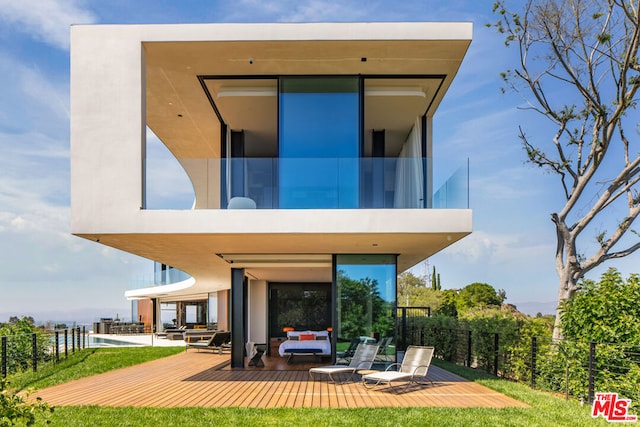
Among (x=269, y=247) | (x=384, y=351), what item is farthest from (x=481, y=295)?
(x=269, y=247)

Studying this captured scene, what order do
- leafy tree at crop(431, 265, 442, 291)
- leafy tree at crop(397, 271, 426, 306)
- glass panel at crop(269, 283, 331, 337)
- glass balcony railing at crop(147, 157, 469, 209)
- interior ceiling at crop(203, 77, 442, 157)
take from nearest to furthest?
glass balcony railing at crop(147, 157, 469, 209)
interior ceiling at crop(203, 77, 442, 157)
glass panel at crop(269, 283, 331, 337)
leafy tree at crop(397, 271, 426, 306)
leafy tree at crop(431, 265, 442, 291)

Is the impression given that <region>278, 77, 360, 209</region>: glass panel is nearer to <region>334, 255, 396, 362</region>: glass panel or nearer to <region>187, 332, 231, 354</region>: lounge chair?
<region>334, 255, 396, 362</region>: glass panel

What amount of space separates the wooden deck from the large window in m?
1.42

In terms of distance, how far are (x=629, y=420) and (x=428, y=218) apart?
4268mm

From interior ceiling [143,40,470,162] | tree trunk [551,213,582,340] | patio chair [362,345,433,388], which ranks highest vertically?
interior ceiling [143,40,470,162]

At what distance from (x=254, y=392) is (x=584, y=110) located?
37.6ft

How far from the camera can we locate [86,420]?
776 cm

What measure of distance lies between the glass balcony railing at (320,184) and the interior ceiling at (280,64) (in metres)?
1.98

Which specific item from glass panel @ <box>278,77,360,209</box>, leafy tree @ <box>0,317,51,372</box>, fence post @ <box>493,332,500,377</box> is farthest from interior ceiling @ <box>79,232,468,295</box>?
leafy tree @ <box>0,317,51,372</box>

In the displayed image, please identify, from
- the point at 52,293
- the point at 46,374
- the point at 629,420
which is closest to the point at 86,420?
the point at 46,374

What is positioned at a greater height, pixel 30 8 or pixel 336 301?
pixel 30 8

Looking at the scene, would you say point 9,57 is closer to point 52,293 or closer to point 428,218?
point 428,218

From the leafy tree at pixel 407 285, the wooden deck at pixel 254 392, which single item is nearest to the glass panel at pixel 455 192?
the wooden deck at pixel 254 392

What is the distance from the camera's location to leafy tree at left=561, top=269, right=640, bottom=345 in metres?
8.75
